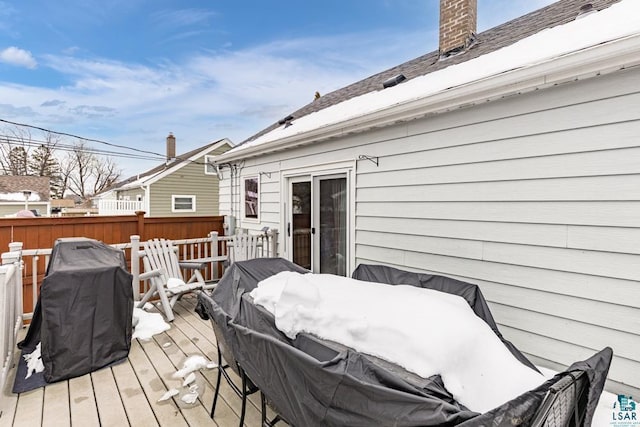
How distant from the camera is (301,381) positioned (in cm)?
135

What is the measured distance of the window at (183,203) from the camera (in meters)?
15.0

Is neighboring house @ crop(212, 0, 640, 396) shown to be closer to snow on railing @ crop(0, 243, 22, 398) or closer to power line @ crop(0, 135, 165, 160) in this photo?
snow on railing @ crop(0, 243, 22, 398)

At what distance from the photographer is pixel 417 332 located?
1618 mm

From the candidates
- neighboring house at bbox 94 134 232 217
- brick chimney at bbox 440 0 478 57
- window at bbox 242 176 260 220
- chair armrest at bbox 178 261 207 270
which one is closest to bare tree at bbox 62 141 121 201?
neighboring house at bbox 94 134 232 217

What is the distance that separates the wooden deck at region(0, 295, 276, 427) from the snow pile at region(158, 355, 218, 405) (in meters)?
0.04

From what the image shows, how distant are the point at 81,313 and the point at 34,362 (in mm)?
750

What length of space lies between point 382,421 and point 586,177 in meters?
2.31

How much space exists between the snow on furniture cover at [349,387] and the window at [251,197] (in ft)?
13.8

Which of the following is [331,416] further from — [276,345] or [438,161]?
[438,161]

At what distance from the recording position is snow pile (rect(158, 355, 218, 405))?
2553 mm

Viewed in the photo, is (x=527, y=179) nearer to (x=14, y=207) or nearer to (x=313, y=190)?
(x=313, y=190)

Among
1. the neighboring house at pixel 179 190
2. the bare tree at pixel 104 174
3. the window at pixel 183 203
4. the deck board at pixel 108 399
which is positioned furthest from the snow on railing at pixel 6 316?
the bare tree at pixel 104 174

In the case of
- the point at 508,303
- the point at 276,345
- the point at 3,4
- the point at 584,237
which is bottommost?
the point at 508,303

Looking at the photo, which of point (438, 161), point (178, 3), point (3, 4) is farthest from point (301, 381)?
point (3, 4)
